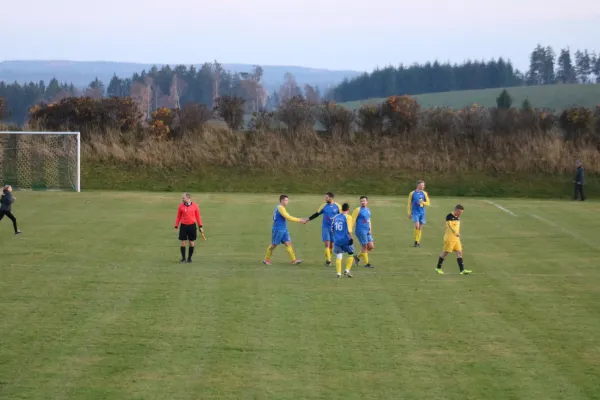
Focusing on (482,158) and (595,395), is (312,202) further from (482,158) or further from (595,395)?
(595,395)

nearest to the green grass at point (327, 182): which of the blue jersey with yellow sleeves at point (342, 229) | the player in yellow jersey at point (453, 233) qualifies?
the player in yellow jersey at point (453, 233)

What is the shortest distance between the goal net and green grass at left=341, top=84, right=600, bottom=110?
63991 mm

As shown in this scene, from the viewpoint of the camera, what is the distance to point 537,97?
391 ft

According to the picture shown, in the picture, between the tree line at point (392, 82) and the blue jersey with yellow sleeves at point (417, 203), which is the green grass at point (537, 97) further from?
the blue jersey with yellow sleeves at point (417, 203)

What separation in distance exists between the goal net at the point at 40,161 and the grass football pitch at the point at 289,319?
16.9 metres

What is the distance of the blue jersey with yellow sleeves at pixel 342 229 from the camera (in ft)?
69.8

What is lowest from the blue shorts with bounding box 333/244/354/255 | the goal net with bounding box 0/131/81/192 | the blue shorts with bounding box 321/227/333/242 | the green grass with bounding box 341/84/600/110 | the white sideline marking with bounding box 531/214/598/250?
the white sideline marking with bounding box 531/214/598/250

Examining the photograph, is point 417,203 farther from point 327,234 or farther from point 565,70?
point 565,70

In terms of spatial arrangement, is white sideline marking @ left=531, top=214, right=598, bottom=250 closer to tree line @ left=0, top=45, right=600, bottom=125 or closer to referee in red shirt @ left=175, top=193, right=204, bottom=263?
referee in red shirt @ left=175, top=193, right=204, bottom=263

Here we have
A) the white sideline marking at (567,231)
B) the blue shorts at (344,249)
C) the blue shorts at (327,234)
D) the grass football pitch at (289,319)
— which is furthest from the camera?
the white sideline marking at (567,231)

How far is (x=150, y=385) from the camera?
42.8 feet

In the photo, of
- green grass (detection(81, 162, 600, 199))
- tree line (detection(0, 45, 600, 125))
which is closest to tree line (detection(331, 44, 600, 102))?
tree line (detection(0, 45, 600, 125))

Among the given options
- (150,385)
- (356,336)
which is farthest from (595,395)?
(150,385)

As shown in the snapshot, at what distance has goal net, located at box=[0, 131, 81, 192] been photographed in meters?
46.8
